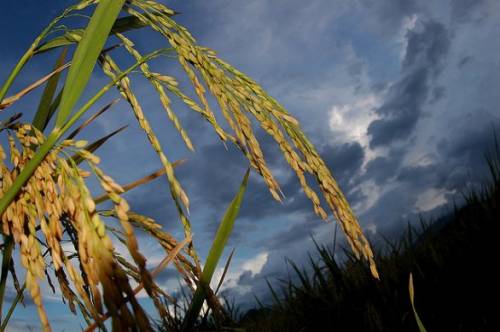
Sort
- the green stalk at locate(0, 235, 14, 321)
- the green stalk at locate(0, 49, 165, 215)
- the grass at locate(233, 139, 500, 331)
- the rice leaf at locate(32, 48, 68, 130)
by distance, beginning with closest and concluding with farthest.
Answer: the green stalk at locate(0, 49, 165, 215) < the green stalk at locate(0, 235, 14, 321) < the rice leaf at locate(32, 48, 68, 130) < the grass at locate(233, 139, 500, 331)

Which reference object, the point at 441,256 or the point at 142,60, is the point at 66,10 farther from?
the point at 441,256

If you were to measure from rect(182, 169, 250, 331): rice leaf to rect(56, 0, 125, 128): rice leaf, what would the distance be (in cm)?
52

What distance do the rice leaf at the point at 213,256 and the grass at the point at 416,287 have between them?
1801 mm

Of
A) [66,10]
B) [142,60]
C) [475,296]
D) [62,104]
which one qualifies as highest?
[66,10]

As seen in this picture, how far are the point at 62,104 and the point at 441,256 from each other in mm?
2663

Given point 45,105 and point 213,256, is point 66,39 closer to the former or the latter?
point 45,105

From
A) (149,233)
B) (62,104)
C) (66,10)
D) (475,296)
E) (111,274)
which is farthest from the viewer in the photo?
(475,296)

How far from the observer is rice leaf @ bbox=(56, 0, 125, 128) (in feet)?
4.49

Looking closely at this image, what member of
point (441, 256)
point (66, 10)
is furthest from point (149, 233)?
point (441, 256)

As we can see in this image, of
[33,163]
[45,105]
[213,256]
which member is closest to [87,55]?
[33,163]

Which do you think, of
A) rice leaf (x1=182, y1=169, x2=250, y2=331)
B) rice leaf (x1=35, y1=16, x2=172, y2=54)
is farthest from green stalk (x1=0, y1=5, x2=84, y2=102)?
rice leaf (x1=182, y1=169, x2=250, y2=331)

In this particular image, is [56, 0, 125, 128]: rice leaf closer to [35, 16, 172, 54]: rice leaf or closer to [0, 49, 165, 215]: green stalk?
[0, 49, 165, 215]: green stalk

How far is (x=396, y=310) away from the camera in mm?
3133

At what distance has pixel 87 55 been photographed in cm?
140
